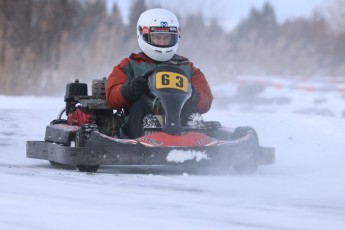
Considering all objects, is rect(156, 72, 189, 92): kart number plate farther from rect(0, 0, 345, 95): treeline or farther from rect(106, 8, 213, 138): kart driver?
rect(0, 0, 345, 95): treeline

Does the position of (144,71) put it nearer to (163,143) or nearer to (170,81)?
(170,81)

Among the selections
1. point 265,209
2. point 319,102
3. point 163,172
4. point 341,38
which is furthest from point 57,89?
point 341,38

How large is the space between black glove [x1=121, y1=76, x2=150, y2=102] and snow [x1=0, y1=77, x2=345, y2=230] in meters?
Answer: 0.61

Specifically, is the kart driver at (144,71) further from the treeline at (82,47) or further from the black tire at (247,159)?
the treeline at (82,47)

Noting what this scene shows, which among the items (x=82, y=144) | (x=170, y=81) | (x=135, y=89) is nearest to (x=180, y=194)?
(x=82, y=144)

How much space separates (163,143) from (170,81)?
603mm

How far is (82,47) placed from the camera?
19578 millimetres

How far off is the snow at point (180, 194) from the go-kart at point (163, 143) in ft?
0.43

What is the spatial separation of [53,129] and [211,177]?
78.3 inches

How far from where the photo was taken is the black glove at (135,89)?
25.9 ft

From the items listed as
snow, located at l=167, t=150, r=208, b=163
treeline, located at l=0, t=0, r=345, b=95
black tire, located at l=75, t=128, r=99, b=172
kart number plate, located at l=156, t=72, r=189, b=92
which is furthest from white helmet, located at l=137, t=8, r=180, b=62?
treeline, located at l=0, t=0, r=345, b=95

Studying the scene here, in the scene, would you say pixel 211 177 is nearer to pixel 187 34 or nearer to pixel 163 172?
pixel 163 172

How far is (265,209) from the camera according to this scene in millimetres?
5207

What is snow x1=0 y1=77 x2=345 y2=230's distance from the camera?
4578mm
